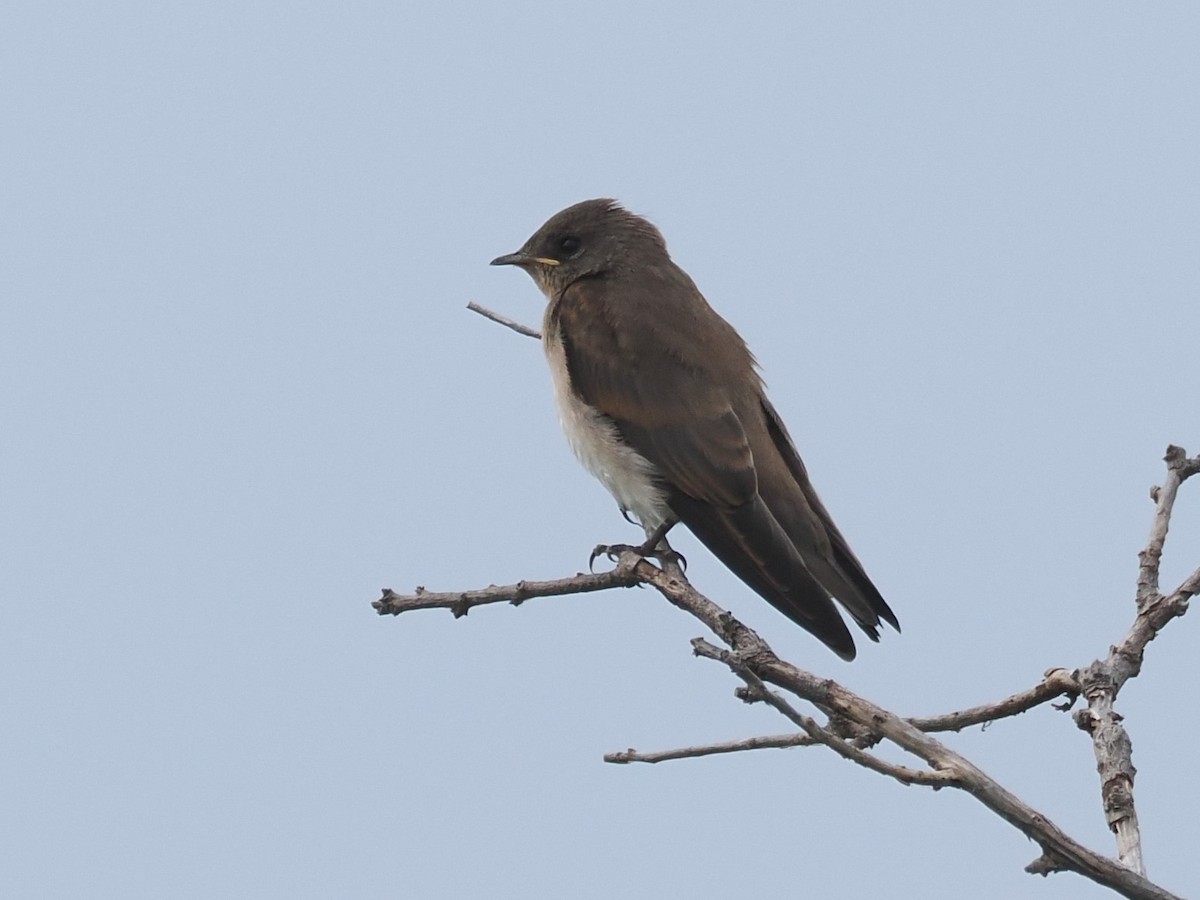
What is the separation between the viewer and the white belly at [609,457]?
6727 mm

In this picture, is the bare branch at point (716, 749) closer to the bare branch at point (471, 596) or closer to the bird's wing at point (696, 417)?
the bare branch at point (471, 596)

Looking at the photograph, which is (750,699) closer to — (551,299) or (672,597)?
(672,597)

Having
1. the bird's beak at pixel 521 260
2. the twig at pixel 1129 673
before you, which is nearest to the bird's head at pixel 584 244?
the bird's beak at pixel 521 260

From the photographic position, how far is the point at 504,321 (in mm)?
7254

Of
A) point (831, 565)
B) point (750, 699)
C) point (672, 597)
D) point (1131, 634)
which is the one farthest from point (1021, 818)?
point (831, 565)

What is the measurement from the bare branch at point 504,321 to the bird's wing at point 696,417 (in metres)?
0.13

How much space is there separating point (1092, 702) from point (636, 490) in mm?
2700

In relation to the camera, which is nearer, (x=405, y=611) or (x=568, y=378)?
(x=405, y=611)

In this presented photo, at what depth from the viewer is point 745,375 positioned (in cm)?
706

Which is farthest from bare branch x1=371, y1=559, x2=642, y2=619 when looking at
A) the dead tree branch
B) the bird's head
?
the bird's head

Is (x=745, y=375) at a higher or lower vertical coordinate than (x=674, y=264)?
lower

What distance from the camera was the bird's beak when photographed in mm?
7883

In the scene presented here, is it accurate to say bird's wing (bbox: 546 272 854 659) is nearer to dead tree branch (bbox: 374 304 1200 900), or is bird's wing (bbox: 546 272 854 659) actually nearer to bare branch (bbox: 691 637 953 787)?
dead tree branch (bbox: 374 304 1200 900)

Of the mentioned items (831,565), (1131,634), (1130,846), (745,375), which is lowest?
(1130,846)
